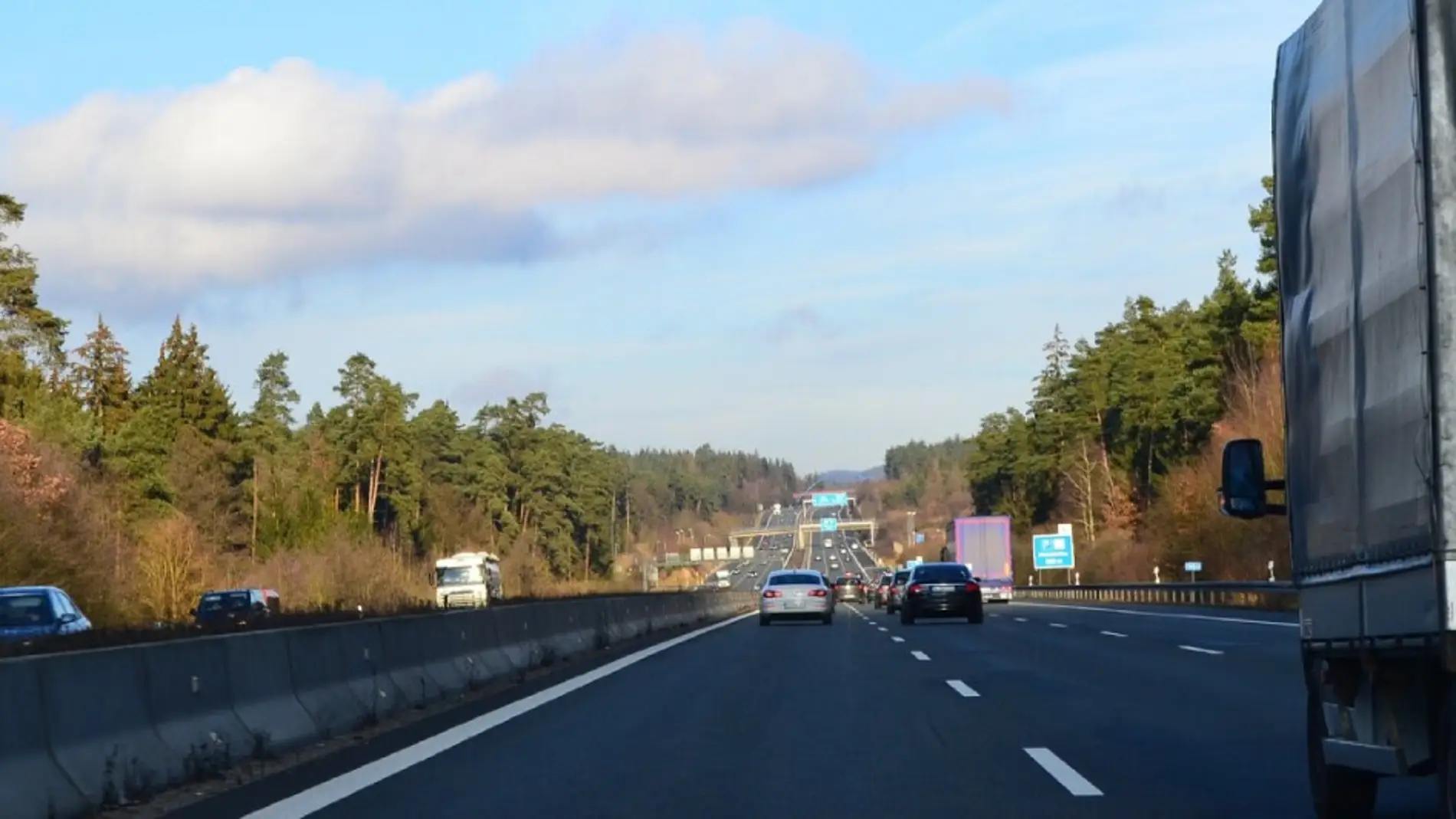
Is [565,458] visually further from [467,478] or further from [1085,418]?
[1085,418]

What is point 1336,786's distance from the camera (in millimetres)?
8750

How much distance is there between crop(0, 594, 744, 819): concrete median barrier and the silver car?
79.4 feet

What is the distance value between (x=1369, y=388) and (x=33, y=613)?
22433 millimetres

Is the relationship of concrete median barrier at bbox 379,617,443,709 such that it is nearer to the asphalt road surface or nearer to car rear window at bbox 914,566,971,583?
the asphalt road surface

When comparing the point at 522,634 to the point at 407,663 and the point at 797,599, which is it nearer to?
the point at 407,663

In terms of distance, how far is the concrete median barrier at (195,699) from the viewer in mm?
9391

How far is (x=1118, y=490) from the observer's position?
133m

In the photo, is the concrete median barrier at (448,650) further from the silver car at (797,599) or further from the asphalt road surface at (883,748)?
the silver car at (797,599)

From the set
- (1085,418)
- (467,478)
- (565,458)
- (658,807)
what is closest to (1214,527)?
(658,807)

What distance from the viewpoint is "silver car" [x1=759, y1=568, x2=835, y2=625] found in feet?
145

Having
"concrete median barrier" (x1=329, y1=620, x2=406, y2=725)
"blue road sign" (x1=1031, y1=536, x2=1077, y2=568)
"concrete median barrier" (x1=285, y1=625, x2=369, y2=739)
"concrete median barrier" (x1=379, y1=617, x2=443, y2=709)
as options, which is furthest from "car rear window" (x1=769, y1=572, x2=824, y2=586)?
"blue road sign" (x1=1031, y1=536, x2=1077, y2=568)

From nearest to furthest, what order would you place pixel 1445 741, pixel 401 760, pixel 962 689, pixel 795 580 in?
1. pixel 1445 741
2. pixel 401 760
3. pixel 962 689
4. pixel 795 580

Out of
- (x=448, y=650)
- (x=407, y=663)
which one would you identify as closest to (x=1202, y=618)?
(x=448, y=650)

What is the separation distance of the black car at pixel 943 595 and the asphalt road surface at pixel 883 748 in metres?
17.2
